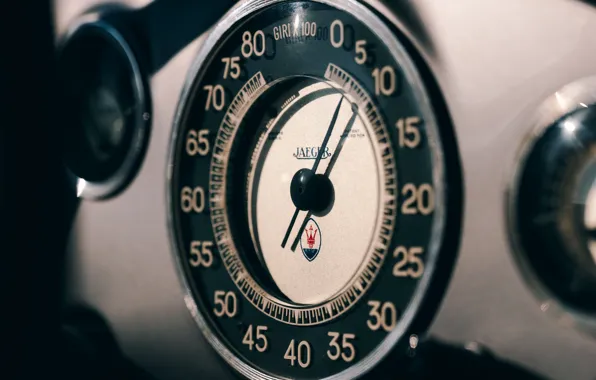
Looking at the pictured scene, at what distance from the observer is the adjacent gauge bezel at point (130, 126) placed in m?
2.11

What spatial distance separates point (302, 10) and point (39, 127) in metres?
1.03

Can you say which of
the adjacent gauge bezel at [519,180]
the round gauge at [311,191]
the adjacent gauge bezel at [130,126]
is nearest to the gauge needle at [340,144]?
the round gauge at [311,191]

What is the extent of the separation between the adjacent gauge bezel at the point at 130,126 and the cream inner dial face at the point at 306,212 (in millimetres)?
369

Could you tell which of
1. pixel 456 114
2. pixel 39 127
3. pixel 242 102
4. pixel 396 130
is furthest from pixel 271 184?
pixel 39 127

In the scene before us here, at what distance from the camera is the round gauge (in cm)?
158

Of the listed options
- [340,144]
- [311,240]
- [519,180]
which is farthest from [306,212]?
[519,180]

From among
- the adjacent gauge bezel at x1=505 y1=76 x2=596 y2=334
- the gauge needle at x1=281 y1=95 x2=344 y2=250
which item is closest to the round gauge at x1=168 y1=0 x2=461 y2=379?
the gauge needle at x1=281 y1=95 x2=344 y2=250

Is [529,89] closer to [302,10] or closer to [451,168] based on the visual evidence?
[451,168]

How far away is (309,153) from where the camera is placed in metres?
1.80

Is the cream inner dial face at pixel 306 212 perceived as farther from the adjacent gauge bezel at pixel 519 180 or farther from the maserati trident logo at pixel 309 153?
the adjacent gauge bezel at pixel 519 180

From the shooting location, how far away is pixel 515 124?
4.83 ft

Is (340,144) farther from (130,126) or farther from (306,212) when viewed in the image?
(130,126)

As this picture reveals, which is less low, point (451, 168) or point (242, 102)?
point (242, 102)

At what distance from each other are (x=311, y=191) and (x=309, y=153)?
0.31 feet
